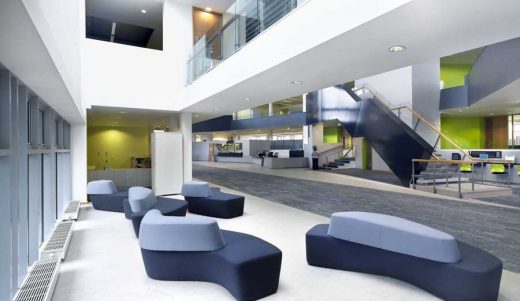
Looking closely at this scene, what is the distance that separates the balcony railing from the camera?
5.18 metres

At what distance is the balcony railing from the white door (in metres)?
1.93

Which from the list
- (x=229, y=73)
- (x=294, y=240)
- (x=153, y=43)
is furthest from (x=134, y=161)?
(x=294, y=240)

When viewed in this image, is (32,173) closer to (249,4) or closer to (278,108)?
(249,4)

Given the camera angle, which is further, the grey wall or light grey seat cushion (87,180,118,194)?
light grey seat cushion (87,180,118,194)

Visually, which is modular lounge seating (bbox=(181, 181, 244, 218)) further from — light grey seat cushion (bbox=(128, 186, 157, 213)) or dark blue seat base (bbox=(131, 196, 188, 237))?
light grey seat cushion (bbox=(128, 186, 157, 213))

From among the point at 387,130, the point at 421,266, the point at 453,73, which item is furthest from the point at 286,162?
the point at 421,266

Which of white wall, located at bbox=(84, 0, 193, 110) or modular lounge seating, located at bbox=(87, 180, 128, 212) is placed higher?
white wall, located at bbox=(84, 0, 193, 110)

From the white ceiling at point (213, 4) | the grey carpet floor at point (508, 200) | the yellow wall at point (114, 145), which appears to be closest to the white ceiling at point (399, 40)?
the white ceiling at point (213, 4)

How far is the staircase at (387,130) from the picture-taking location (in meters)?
10.3

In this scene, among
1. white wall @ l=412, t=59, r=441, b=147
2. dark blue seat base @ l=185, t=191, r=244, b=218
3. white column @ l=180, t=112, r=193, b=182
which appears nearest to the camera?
dark blue seat base @ l=185, t=191, r=244, b=218

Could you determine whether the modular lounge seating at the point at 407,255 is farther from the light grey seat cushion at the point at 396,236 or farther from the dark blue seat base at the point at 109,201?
the dark blue seat base at the point at 109,201

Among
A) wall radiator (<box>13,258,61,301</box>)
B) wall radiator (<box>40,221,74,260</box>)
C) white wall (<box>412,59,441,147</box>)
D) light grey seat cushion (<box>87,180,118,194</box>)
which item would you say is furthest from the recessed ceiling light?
white wall (<box>412,59,441,147</box>)

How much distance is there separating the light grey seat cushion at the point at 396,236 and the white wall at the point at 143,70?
7.11 meters

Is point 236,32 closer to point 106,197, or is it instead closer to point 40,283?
point 106,197
